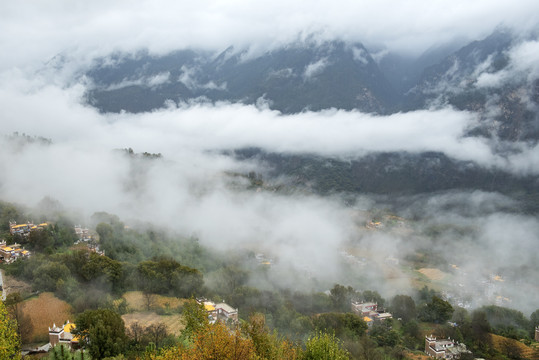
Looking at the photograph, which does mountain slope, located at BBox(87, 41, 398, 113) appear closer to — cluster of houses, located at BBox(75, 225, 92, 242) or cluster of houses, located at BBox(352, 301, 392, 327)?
cluster of houses, located at BBox(75, 225, 92, 242)

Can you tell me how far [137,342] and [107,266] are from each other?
41.8ft

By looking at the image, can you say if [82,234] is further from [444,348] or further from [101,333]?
[444,348]

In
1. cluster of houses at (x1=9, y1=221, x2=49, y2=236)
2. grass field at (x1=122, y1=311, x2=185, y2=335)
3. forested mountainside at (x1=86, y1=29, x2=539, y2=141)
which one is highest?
forested mountainside at (x1=86, y1=29, x2=539, y2=141)

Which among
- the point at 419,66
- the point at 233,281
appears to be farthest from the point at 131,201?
the point at 419,66

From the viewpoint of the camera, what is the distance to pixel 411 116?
14450 cm

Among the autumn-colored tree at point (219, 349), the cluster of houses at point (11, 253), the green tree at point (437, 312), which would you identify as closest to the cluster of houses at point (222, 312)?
the autumn-colored tree at point (219, 349)

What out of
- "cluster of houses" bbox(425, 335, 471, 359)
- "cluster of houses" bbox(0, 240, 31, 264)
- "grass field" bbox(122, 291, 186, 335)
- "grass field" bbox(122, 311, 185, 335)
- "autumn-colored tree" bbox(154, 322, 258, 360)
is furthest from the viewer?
"cluster of houses" bbox(0, 240, 31, 264)

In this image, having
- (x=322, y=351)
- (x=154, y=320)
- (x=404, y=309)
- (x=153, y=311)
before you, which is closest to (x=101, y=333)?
(x=154, y=320)

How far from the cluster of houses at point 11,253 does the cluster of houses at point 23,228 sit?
12.0 feet

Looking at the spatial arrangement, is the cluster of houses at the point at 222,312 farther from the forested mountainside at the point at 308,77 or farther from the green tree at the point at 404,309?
the forested mountainside at the point at 308,77

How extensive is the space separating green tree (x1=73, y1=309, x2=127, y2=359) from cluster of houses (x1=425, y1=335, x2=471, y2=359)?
82.0ft

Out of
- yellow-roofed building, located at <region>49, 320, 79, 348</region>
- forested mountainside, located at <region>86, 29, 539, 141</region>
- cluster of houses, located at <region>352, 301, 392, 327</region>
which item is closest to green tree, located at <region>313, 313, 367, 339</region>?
cluster of houses, located at <region>352, 301, 392, 327</region>

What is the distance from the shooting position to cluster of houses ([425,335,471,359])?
33.6 metres

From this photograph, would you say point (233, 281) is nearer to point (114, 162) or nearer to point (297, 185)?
point (114, 162)
